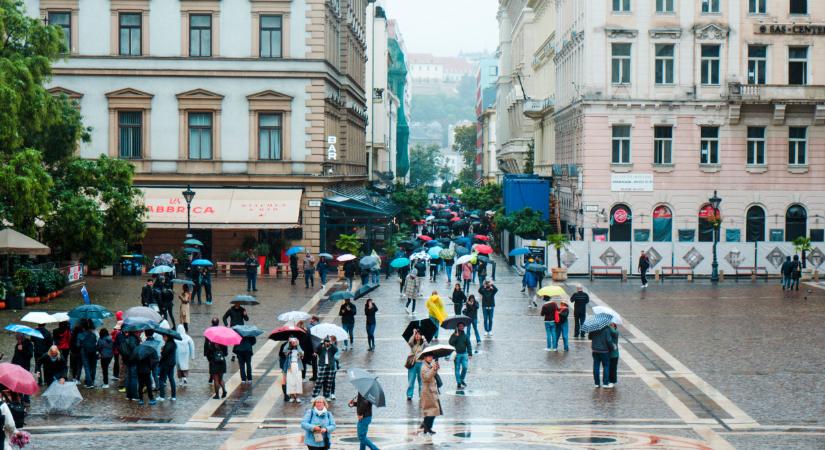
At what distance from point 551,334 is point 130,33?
30782 mm

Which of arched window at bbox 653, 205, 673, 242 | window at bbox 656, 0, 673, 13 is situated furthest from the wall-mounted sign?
window at bbox 656, 0, 673, 13

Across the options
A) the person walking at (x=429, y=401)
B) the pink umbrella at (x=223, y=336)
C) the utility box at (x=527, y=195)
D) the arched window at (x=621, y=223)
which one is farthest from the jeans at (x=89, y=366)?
the utility box at (x=527, y=195)

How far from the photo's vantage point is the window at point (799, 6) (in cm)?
5797

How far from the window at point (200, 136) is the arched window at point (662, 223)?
810 inches

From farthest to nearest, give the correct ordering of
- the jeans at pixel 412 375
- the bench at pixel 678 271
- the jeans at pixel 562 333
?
the bench at pixel 678 271 → the jeans at pixel 562 333 → the jeans at pixel 412 375

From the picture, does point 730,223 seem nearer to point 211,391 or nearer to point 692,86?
point 692,86

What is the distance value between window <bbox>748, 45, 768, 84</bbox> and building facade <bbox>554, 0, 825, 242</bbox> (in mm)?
46

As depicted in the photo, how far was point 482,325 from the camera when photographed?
118ft

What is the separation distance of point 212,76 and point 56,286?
15.4m

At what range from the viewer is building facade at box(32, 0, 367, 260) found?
5434 cm

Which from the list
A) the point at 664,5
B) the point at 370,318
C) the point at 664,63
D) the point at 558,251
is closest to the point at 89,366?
the point at 370,318

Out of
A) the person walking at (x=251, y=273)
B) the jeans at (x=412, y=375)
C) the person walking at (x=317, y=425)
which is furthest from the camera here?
the person walking at (x=251, y=273)

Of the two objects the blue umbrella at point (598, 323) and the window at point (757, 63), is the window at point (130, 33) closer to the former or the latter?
the window at point (757, 63)

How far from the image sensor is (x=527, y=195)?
6600cm
